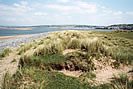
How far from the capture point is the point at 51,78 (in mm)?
3119

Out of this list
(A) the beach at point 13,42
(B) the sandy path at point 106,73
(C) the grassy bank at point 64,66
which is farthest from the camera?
(A) the beach at point 13,42

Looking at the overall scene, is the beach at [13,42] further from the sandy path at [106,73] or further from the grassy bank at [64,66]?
the sandy path at [106,73]

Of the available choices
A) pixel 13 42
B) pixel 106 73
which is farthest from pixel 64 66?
pixel 13 42

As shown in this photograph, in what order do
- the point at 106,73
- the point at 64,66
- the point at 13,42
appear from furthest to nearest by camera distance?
the point at 13,42, the point at 64,66, the point at 106,73

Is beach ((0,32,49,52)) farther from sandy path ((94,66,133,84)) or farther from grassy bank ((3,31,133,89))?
sandy path ((94,66,133,84))

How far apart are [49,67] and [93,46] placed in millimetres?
2512

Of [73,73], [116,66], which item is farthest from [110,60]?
[73,73]

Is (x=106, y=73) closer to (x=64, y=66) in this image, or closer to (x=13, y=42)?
(x=64, y=66)

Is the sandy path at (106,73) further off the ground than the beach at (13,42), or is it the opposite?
the sandy path at (106,73)

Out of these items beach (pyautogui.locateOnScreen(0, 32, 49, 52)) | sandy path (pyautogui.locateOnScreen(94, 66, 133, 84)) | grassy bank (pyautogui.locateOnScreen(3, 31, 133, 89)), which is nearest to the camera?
grassy bank (pyautogui.locateOnScreen(3, 31, 133, 89))

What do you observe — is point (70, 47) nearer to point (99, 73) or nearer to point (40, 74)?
point (99, 73)

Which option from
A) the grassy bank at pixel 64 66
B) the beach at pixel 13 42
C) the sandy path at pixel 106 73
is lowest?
the beach at pixel 13 42

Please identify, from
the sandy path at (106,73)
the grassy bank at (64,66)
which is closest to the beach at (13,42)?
the grassy bank at (64,66)

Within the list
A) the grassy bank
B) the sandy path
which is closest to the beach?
the grassy bank
